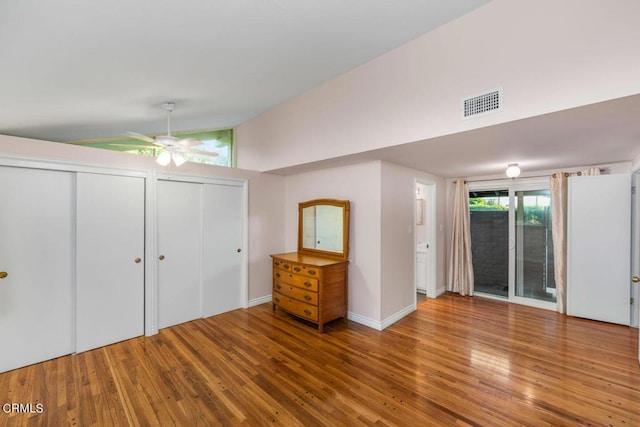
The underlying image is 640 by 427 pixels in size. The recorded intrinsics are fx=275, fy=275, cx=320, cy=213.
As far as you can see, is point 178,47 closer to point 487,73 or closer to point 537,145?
point 487,73

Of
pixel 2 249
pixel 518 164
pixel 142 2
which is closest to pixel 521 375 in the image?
pixel 518 164

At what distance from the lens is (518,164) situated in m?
3.76

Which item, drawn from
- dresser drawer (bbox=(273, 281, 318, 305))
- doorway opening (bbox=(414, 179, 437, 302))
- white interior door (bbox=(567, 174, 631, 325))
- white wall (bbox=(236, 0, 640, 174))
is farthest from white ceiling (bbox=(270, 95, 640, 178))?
dresser drawer (bbox=(273, 281, 318, 305))

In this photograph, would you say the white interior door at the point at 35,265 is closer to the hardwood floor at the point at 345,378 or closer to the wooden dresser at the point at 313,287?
the hardwood floor at the point at 345,378

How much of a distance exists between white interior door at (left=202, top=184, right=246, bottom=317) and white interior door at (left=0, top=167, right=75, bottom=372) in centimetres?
142

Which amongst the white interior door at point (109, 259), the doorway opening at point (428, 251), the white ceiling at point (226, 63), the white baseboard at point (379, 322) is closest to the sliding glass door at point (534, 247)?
the white ceiling at point (226, 63)

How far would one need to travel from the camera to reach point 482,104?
86.5 inches

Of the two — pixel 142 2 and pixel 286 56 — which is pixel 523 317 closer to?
pixel 286 56

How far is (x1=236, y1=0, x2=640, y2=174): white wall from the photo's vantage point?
1748mm

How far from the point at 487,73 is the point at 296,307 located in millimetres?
3216

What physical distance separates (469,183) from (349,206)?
2.59 meters

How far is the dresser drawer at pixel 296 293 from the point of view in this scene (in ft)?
11.3

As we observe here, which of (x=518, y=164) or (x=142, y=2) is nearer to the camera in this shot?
(x=142, y=2)

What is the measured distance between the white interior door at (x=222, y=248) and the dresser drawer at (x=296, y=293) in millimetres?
695
